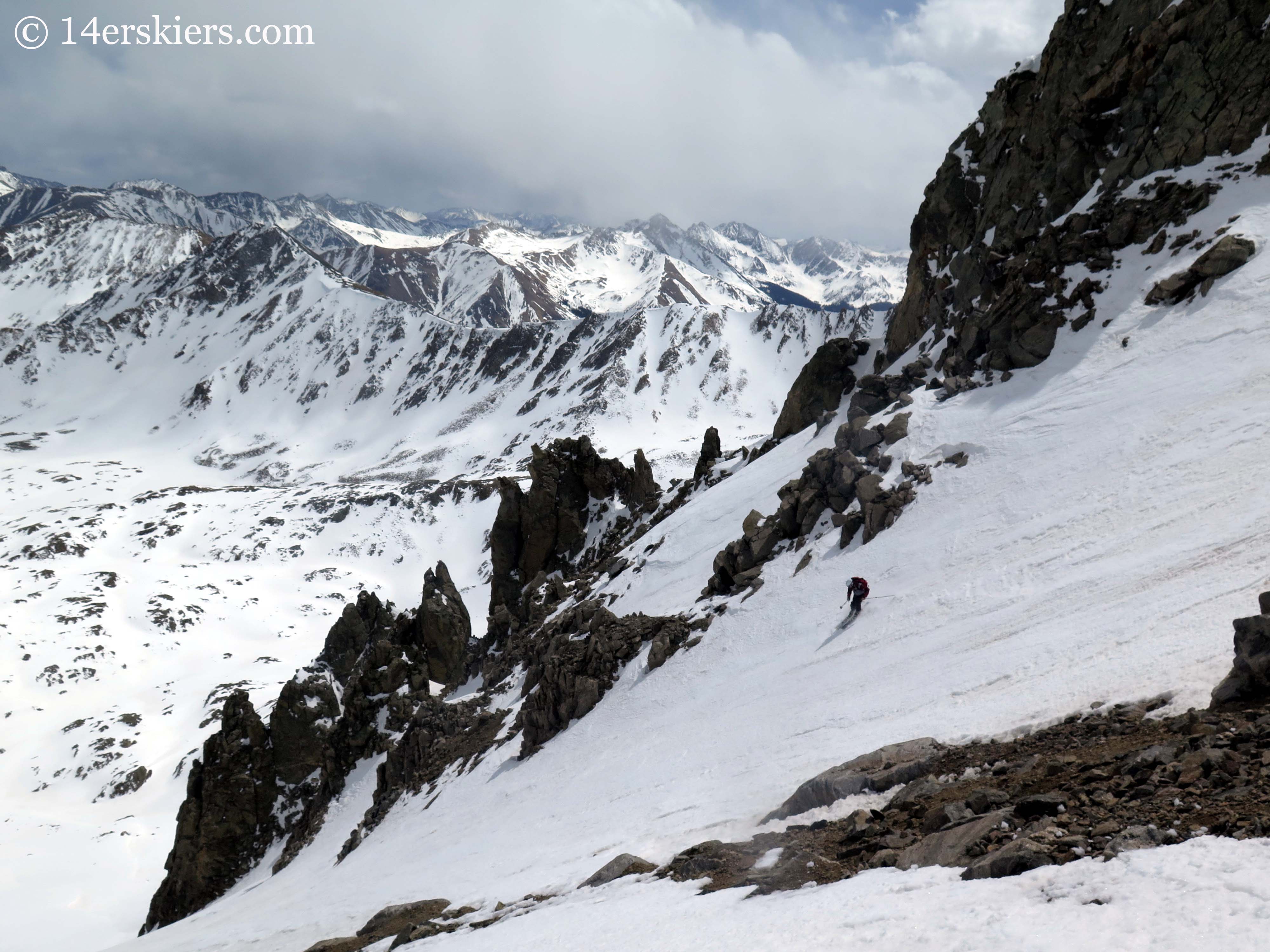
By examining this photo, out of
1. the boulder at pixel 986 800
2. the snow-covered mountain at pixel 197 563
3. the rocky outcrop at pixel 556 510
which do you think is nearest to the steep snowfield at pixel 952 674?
the boulder at pixel 986 800

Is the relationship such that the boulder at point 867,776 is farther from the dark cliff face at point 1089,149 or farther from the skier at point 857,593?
the dark cliff face at point 1089,149

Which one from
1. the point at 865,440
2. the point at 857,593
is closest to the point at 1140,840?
the point at 857,593

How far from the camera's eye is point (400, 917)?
1734cm

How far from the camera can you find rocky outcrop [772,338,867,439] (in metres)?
46.8

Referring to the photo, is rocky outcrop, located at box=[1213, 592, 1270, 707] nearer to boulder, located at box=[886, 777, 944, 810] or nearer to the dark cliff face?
boulder, located at box=[886, 777, 944, 810]

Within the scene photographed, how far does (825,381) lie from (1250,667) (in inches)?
1561

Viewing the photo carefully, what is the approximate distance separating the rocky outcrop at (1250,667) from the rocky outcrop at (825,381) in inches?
1444

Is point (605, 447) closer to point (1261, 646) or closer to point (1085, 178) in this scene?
point (1085, 178)

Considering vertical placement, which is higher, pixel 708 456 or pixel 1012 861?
pixel 708 456

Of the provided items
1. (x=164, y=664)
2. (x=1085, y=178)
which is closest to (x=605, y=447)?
(x=164, y=664)

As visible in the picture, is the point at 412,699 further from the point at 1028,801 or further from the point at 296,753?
the point at 1028,801

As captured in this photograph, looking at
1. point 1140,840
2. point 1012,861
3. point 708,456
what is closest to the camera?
point 1140,840

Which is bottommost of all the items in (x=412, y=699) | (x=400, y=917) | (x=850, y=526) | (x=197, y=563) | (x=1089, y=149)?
(x=400, y=917)

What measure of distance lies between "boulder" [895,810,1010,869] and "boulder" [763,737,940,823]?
9.47 ft
